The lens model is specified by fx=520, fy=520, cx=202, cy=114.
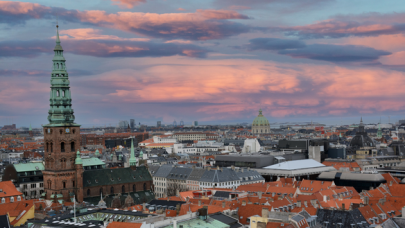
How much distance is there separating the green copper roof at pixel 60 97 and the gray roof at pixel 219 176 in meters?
44.9

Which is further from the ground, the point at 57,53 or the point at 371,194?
the point at 57,53

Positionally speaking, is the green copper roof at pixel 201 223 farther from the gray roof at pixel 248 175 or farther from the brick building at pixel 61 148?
the gray roof at pixel 248 175

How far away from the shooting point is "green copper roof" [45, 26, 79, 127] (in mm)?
115375

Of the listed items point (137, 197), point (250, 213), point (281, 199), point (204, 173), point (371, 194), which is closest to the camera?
point (250, 213)

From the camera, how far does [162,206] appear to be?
319 ft

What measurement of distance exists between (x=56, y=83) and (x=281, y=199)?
2197 inches

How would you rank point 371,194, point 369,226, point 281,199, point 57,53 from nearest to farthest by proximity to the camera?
point 369,226
point 281,199
point 371,194
point 57,53

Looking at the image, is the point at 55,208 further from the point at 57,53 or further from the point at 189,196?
the point at 57,53

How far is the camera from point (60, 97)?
4577 inches

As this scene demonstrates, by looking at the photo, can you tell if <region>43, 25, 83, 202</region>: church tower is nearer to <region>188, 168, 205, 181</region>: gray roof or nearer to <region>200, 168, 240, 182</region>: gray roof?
<region>200, 168, 240, 182</region>: gray roof

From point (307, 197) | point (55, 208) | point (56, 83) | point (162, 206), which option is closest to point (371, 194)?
point (307, 197)

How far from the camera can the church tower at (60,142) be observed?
114438mm

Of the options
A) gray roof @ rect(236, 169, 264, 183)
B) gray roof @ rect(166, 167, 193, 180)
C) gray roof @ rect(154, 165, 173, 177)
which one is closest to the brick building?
gray roof @ rect(166, 167, 193, 180)

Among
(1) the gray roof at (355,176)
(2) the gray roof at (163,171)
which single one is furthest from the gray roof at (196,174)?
(1) the gray roof at (355,176)
